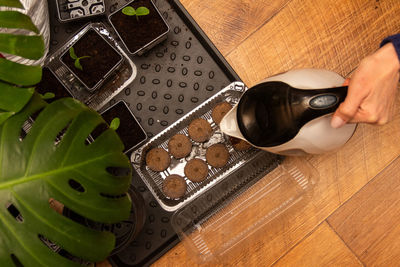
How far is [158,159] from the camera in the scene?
2.90 ft

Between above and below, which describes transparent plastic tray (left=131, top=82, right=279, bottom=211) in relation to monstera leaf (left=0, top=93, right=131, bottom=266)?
below

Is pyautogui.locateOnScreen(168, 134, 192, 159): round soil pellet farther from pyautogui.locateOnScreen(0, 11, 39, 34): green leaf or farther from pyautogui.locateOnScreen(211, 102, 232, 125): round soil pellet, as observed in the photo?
pyautogui.locateOnScreen(0, 11, 39, 34): green leaf

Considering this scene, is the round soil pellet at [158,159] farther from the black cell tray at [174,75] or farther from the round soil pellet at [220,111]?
the round soil pellet at [220,111]

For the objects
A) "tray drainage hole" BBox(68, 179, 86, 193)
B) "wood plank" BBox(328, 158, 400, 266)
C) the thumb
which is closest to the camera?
the thumb

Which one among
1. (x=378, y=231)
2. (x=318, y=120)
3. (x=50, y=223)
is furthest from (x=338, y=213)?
(x=50, y=223)

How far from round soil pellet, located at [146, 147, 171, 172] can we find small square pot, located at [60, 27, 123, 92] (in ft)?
0.74

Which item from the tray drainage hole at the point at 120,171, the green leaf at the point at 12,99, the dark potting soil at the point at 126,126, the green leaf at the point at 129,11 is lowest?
the tray drainage hole at the point at 120,171

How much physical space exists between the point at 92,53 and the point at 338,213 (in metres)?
0.75

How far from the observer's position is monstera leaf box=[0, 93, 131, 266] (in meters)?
0.56

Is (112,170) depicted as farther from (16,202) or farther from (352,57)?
(352,57)

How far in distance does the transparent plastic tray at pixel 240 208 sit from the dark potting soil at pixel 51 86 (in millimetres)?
427

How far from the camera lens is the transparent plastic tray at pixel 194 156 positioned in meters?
0.88

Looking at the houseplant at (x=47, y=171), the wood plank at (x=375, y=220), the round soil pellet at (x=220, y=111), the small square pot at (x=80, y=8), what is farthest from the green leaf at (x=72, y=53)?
the wood plank at (x=375, y=220)

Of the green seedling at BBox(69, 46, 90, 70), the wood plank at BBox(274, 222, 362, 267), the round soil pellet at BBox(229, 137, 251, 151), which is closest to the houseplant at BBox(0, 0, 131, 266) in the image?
the green seedling at BBox(69, 46, 90, 70)
